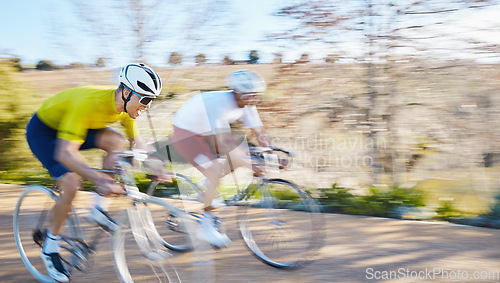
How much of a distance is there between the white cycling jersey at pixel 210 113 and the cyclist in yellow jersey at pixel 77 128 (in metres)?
0.70

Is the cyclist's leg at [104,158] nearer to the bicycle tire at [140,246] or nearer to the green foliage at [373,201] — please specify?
the bicycle tire at [140,246]

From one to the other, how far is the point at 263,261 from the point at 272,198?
1.85ft

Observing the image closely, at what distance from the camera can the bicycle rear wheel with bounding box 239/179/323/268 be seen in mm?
3824

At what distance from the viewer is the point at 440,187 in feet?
21.5

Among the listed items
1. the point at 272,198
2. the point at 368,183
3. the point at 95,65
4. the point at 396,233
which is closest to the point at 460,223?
the point at 396,233

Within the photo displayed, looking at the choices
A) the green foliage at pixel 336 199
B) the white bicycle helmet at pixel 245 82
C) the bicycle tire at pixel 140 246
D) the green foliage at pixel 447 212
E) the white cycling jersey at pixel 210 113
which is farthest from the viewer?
the green foliage at pixel 336 199

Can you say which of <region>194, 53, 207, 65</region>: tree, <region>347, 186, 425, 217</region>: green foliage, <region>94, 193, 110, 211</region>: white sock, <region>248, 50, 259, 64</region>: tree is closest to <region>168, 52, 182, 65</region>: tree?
<region>194, 53, 207, 65</region>: tree

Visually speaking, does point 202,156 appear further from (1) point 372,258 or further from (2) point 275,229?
(1) point 372,258

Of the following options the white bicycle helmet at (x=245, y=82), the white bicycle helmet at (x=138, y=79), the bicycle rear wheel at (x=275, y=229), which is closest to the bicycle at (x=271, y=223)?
the bicycle rear wheel at (x=275, y=229)

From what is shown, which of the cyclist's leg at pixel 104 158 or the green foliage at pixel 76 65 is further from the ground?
the green foliage at pixel 76 65

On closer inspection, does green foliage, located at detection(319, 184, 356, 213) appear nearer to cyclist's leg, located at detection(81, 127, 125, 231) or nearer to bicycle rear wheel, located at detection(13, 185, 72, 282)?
cyclist's leg, located at detection(81, 127, 125, 231)

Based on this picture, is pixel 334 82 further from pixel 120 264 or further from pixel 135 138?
pixel 120 264

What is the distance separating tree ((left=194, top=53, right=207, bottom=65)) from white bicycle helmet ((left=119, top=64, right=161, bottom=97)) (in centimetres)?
607

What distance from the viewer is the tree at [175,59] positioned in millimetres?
9078
